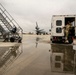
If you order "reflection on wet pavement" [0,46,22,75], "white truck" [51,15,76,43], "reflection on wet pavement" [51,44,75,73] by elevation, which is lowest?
"reflection on wet pavement" [51,44,75,73]

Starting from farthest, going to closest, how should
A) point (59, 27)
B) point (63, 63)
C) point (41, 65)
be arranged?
point (59, 27), point (63, 63), point (41, 65)

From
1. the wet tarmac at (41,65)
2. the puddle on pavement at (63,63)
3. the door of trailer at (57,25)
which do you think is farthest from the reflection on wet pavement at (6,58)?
the door of trailer at (57,25)

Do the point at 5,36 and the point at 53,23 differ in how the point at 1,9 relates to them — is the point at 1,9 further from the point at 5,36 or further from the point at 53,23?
the point at 53,23

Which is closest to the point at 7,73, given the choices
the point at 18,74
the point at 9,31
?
the point at 18,74

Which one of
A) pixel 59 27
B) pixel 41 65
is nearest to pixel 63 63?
pixel 41 65

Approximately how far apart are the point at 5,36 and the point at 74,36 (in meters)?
10.5

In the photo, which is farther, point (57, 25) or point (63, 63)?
point (57, 25)

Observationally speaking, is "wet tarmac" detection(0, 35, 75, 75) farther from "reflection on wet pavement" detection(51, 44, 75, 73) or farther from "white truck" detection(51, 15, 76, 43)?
"white truck" detection(51, 15, 76, 43)

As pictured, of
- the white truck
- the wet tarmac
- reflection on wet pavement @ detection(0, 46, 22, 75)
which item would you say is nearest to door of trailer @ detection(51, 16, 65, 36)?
the white truck

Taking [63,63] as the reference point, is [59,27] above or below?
above

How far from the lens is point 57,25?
21344mm

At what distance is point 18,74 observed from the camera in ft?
19.7

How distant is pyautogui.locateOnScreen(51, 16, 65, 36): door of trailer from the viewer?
21.1m

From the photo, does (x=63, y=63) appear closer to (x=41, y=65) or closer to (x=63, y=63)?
(x=63, y=63)
